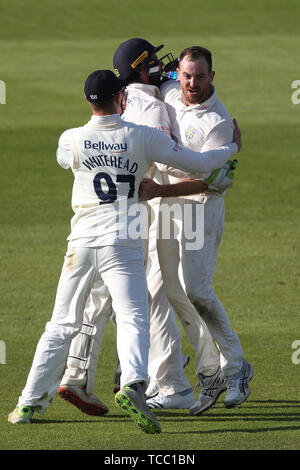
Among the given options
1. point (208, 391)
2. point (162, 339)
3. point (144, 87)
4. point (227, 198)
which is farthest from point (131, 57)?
point (227, 198)

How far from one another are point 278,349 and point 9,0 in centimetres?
3114

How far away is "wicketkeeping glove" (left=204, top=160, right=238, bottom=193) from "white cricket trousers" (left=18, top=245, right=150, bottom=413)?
2.52 ft

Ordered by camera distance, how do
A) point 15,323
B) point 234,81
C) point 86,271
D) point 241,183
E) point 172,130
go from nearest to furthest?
point 86,271 → point 172,130 → point 15,323 → point 241,183 → point 234,81

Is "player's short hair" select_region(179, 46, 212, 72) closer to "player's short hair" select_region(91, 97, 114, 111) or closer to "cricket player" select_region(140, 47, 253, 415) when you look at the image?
"cricket player" select_region(140, 47, 253, 415)

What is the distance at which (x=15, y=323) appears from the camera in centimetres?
1010

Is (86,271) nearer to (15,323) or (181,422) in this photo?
(181,422)

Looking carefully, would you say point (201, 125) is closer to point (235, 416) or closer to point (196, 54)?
point (196, 54)

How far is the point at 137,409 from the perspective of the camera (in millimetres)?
6309

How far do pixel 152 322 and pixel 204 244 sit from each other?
31.3 inches

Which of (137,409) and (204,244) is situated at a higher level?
(204,244)

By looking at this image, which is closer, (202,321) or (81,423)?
(81,423)

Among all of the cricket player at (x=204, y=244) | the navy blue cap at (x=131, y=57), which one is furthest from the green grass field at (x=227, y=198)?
the navy blue cap at (x=131, y=57)

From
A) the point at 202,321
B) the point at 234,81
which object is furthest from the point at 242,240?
the point at 234,81

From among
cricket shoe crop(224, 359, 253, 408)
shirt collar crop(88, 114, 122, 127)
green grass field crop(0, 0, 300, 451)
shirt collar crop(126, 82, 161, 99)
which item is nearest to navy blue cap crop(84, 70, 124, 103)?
shirt collar crop(88, 114, 122, 127)
